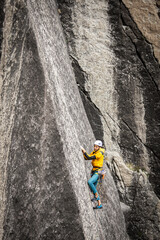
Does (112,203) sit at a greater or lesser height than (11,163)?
lesser

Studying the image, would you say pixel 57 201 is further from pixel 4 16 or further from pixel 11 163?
pixel 4 16

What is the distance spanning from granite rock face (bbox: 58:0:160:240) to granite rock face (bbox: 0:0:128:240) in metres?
3.52

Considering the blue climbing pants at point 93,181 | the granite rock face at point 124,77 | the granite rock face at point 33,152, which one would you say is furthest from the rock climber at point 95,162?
the granite rock face at point 124,77

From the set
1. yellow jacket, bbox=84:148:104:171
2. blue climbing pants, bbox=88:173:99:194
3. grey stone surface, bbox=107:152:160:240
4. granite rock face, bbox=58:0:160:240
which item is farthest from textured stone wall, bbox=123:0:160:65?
blue climbing pants, bbox=88:173:99:194

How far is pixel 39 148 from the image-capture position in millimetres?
3855

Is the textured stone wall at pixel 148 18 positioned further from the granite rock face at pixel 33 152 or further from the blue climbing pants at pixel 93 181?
the blue climbing pants at pixel 93 181

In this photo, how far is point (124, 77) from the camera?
25.5 ft

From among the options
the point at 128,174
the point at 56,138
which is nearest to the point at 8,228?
the point at 56,138

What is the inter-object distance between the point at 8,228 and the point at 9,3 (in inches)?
156

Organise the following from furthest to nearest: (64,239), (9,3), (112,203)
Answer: (112,203) → (9,3) → (64,239)

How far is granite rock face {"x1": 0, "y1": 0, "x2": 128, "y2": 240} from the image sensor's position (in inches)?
145

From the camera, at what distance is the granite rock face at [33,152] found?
370cm

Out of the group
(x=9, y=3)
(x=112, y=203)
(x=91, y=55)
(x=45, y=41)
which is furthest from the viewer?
(x=91, y=55)

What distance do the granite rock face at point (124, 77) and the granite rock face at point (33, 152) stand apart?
352cm
